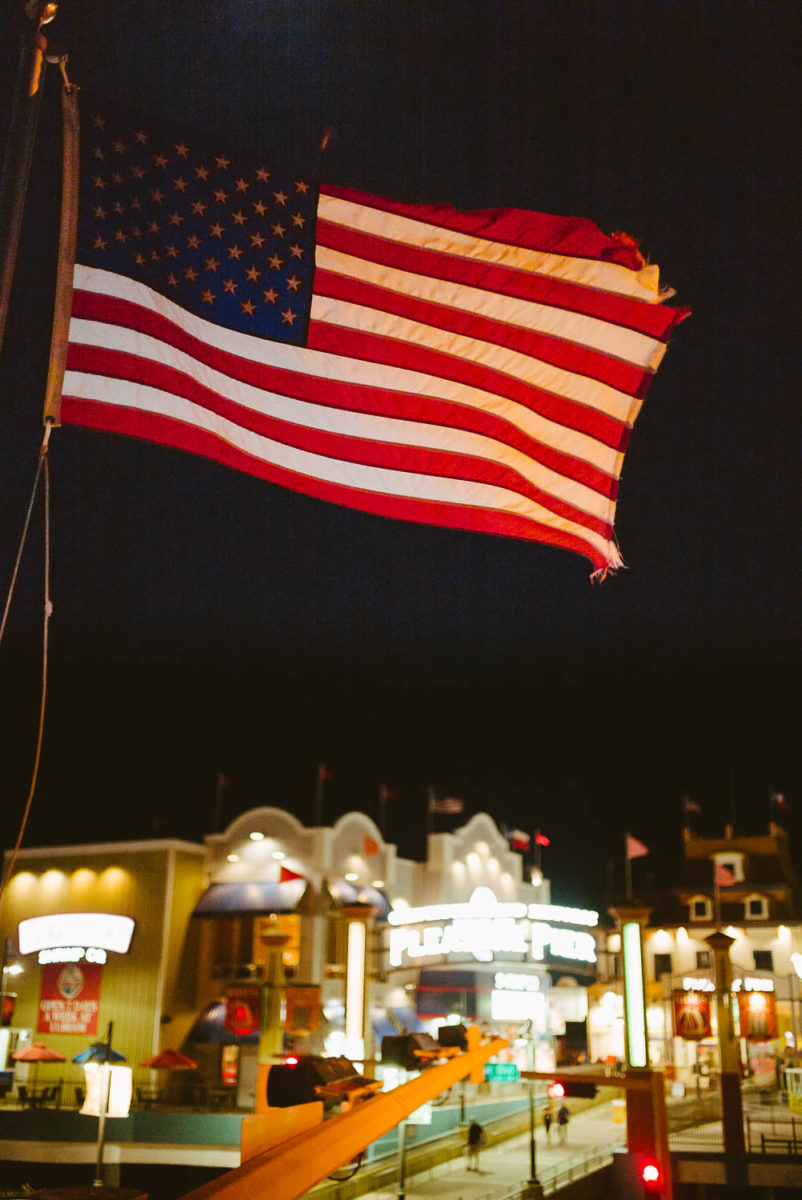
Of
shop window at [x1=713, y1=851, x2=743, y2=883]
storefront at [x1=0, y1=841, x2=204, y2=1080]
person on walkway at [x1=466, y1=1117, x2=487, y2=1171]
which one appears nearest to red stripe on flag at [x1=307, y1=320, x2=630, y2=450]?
person on walkway at [x1=466, y1=1117, x2=487, y2=1171]

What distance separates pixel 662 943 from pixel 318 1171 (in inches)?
2497

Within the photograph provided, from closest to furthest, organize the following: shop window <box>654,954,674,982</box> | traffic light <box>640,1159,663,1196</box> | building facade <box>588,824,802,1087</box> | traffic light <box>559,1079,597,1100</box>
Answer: traffic light <box>640,1159,663,1196</box> < traffic light <box>559,1079,597,1100</box> < building facade <box>588,824,802,1087</box> < shop window <box>654,954,674,982</box>

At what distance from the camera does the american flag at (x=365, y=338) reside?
945 centimetres

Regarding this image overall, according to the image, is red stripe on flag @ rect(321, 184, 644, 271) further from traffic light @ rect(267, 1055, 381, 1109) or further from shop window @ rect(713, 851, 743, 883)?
shop window @ rect(713, 851, 743, 883)

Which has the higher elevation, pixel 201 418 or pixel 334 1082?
pixel 201 418

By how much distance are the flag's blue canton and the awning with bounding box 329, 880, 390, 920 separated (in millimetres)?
36646

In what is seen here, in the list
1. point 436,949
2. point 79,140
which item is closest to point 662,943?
point 436,949

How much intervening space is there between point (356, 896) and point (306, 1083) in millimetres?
40884

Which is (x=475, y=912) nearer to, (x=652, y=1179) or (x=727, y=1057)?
(x=727, y=1057)

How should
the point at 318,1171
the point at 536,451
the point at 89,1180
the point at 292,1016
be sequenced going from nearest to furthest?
1. the point at 318,1171
2. the point at 536,451
3. the point at 89,1180
4. the point at 292,1016

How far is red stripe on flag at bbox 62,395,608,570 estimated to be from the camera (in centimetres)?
920

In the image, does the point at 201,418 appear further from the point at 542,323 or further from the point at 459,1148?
the point at 459,1148

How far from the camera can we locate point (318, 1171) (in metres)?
5.32

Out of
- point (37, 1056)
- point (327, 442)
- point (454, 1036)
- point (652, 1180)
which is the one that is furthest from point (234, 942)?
point (327, 442)
